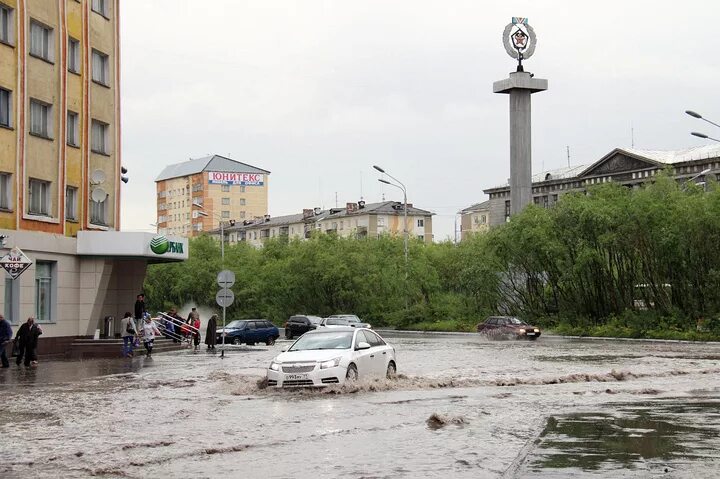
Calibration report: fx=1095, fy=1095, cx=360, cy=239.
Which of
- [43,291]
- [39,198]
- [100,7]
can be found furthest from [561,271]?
[39,198]

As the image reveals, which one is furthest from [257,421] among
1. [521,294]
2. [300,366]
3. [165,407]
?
[521,294]

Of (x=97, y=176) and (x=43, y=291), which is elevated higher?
(x=97, y=176)

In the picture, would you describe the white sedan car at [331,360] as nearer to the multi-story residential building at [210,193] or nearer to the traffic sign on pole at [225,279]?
the traffic sign on pole at [225,279]

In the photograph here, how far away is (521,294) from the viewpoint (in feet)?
239

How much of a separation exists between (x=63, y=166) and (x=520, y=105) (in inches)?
1739

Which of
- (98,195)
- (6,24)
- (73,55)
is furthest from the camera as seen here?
(98,195)

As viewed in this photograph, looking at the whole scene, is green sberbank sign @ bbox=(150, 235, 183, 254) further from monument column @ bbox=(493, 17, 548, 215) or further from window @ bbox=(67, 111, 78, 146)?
monument column @ bbox=(493, 17, 548, 215)

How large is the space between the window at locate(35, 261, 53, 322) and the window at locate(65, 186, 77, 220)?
2487 mm

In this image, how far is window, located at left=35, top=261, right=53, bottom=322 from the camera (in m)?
40.6

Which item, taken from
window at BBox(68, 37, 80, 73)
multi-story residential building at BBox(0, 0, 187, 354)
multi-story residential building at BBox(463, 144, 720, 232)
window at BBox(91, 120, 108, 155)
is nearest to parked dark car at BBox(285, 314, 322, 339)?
multi-story residential building at BBox(0, 0, 187, 354)

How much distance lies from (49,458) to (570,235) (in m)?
54.8

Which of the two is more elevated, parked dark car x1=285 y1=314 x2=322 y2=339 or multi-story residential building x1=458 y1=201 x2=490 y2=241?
multi-story residential building x1=458 y1=201 x2=490 y2=241

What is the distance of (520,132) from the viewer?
78.9 meters

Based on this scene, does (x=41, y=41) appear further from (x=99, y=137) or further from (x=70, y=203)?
(x=70, y=203)
